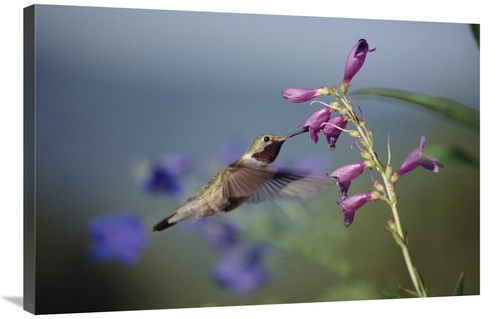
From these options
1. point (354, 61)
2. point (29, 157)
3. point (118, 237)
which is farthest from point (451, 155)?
point (29, 157)

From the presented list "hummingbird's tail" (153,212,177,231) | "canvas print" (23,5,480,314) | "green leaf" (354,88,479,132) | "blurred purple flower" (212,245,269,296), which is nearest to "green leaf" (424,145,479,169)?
"canvas print" (23,5,480,314)

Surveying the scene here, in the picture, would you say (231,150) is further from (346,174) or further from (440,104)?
(440,104)

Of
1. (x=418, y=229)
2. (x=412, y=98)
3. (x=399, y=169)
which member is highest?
(x=412, y=98)

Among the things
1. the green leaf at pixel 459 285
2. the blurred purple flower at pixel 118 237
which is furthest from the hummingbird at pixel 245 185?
the green leaf at pixel 459 285

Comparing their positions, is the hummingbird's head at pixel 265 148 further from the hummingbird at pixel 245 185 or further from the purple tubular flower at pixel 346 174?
the purple tubular flower at pixel 346 174

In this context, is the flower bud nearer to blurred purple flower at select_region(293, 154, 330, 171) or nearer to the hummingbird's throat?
blurred purple flower at select_region(293, 154, 330, 171)

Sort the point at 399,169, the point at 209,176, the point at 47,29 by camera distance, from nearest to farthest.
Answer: the point at 47,29, the point at 209,176, the point at 399,169
